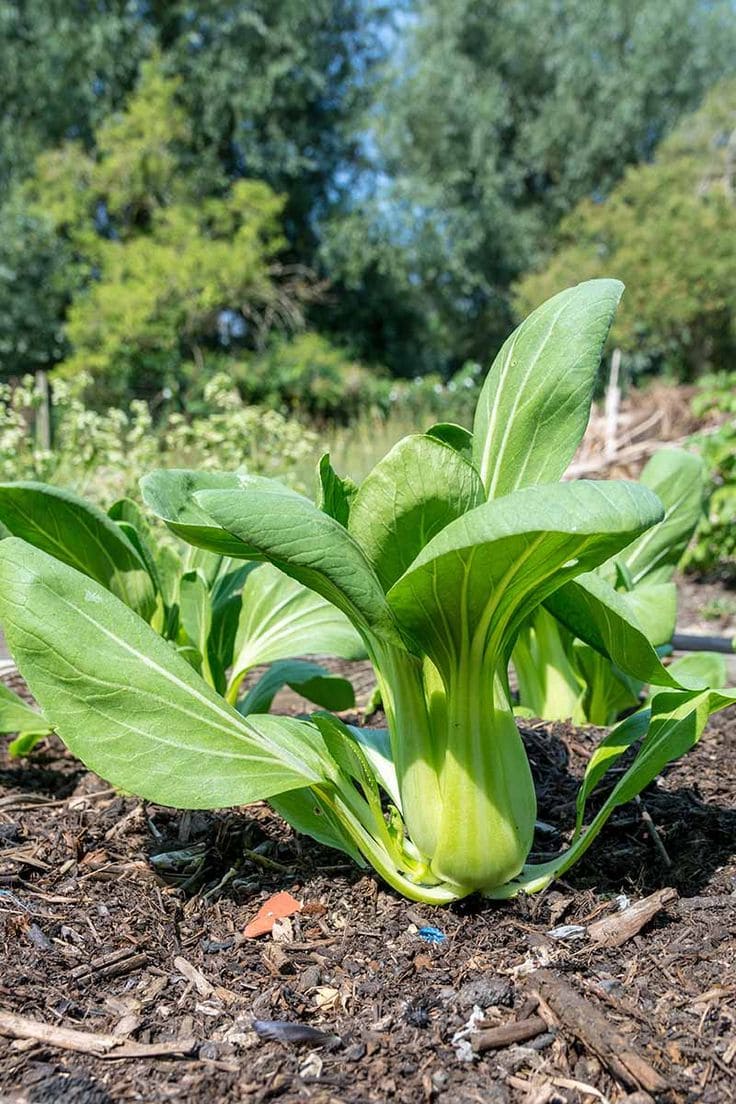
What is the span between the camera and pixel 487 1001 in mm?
1270

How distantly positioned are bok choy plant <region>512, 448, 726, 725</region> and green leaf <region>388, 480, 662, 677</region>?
88 centimetres

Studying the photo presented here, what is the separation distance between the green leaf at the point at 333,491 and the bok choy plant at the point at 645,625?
810 mm

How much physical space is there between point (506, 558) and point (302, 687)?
127 centimetres

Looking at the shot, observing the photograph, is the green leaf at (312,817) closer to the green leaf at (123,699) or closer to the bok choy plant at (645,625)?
the green leaf at (123,699)

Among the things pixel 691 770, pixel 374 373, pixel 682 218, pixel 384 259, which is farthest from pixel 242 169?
pixel 691 770

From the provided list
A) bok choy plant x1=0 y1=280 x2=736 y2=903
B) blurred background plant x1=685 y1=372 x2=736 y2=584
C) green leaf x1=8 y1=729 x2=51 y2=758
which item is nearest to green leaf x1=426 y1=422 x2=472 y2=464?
bok choy plant x1=0 y1=280 x2=736 y2=903

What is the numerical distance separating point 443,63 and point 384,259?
660cm

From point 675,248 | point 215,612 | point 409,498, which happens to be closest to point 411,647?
point 409,498

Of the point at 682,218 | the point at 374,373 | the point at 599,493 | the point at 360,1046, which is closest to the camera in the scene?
the point at 599,493

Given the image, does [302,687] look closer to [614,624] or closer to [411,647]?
[411,647]

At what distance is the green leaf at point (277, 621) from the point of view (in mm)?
A: 2305

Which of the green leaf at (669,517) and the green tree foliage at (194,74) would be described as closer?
the green leaf at (669,517)

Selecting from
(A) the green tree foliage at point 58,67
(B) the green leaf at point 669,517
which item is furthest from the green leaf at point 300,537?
(A) the green tree foliage at point 58,67

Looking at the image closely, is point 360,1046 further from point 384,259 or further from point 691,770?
point 384,259
